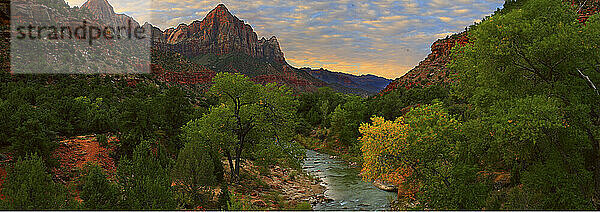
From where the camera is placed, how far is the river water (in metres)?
24.0

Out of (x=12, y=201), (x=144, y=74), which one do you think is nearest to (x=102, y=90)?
(x=144, y=74)

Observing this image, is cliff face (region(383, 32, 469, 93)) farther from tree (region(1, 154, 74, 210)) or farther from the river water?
tree (region(1, 154, 74, 210))

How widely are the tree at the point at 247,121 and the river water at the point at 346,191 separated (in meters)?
4.99

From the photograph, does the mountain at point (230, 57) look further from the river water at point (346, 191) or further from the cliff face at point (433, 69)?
the river water at point (346, 191)

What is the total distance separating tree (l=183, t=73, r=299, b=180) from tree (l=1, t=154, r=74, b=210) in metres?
12.2

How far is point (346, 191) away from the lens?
93.5 feet

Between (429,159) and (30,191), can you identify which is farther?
(429,159)

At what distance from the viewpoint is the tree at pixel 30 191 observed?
11.3m

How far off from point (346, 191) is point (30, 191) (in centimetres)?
2165

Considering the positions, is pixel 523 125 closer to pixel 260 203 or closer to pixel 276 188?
pixel 260 203

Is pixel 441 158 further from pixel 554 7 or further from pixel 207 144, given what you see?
pixel 207 144

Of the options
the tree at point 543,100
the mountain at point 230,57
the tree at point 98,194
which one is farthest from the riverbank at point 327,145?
the mountain at point 230,57

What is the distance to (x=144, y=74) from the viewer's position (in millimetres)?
56219

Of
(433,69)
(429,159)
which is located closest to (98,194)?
(429,159)
